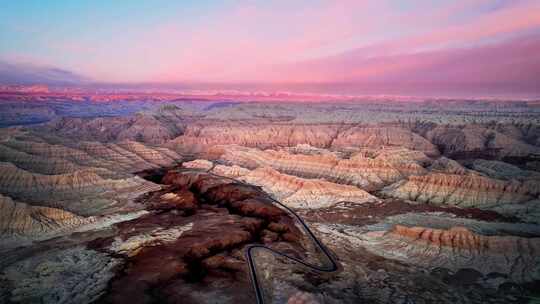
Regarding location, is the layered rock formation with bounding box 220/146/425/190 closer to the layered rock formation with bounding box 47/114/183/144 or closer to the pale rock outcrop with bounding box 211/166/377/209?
the pale rock outcrop with bounding box 211/166/377/209

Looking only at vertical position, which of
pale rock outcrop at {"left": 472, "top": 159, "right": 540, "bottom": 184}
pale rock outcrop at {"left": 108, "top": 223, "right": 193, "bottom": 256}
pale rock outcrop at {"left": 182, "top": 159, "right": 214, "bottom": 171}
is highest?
pale rock outcrop at {"left": 472, "top": 159, "right": 540, "bottom": 184}

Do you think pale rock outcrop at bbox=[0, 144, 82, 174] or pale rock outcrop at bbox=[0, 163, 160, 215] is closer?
pale rock outcrop at bbox=[0, 163, 160, 215]

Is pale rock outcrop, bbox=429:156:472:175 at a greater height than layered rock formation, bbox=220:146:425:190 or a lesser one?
greater

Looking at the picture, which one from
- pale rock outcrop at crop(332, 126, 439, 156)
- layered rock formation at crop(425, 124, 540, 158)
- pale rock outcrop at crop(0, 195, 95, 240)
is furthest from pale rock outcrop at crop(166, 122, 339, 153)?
pale rock outcrop at crop(0, 195, 95, 240)

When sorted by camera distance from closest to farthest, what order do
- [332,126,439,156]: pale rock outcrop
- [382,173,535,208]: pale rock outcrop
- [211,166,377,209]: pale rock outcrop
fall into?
[382,173,535,208]: pale rock outcrop
[211,166,377,209]: pale rock outcrop
[332,126,439,156]: pale rock outcrop

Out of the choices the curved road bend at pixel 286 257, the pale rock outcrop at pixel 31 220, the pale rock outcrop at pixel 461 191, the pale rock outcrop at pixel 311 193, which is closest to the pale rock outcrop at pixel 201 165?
the pale rock outcrop at pixel 311 193

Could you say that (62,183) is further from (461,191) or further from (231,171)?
(461,191)

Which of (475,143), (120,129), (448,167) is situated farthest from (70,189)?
(475,143)

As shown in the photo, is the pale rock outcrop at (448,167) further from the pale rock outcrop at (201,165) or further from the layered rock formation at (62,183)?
the layered rock formation at (62,183)

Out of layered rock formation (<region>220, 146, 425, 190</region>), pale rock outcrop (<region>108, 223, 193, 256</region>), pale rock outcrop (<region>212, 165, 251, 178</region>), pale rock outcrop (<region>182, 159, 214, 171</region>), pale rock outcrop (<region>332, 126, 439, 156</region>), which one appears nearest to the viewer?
pale rock outcrop (<region>108, 223, 193, 256</region>)
